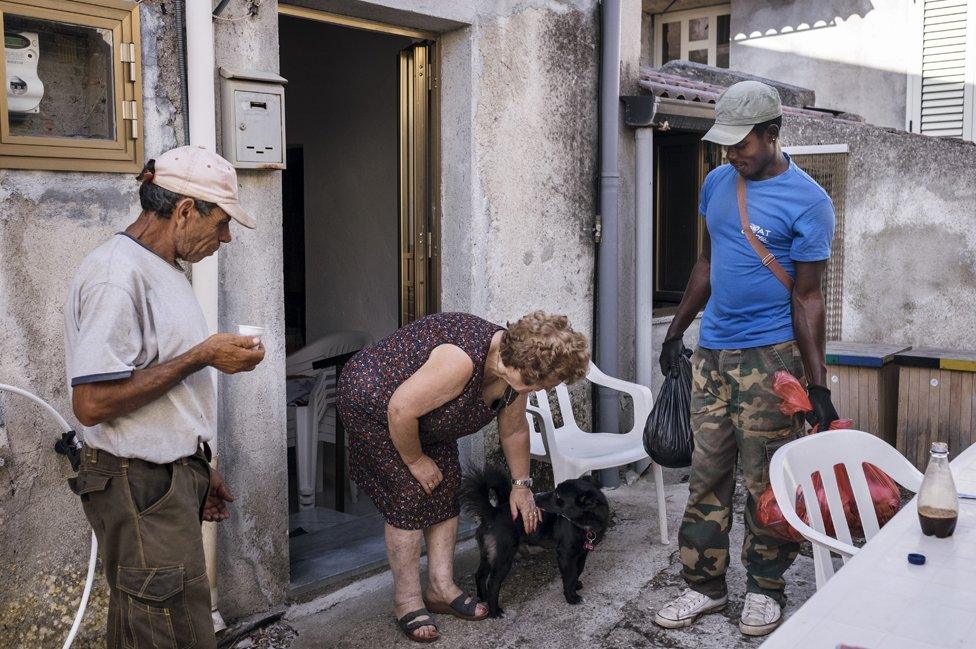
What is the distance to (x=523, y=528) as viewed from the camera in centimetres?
377

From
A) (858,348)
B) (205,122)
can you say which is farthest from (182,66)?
(858,348)

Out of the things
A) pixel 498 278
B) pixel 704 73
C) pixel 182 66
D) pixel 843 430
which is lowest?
pixel 843 430

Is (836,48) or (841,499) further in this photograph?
(836,48)

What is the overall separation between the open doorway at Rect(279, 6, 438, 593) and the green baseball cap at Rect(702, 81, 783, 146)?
6.04 feet

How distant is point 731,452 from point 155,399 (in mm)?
2262

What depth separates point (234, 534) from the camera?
371cm

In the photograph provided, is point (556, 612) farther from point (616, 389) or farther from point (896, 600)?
point (896, 600)

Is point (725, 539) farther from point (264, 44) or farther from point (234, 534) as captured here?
point (264, 44)

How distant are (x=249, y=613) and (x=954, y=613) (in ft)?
9.01

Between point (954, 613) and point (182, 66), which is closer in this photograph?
point (954, 613)

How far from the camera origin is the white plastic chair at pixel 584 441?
438 centimetres

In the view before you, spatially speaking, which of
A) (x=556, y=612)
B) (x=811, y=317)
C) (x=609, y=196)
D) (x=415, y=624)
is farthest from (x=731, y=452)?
(x=609, y=196)

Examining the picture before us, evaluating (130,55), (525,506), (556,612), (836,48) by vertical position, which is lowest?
(556,612)

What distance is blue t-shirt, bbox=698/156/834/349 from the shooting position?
3.37 m
